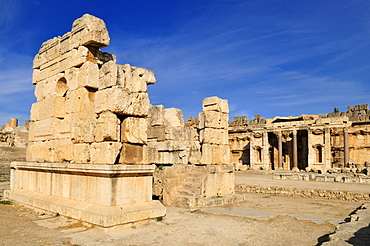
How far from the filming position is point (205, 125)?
9859 mm

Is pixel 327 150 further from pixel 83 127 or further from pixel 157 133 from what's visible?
pixel 83 127

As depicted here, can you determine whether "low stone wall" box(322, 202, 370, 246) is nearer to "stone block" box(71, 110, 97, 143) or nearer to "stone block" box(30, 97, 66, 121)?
"stone block" box(71, 110, 97, 143)

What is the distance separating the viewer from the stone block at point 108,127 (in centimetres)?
572

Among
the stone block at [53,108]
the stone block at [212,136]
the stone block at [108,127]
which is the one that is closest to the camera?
the stone block at [108,127]

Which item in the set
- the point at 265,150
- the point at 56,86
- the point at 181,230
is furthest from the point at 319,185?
the point at 265,150

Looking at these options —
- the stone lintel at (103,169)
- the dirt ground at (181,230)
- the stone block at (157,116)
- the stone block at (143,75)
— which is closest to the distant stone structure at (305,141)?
the stone block at (157,116)

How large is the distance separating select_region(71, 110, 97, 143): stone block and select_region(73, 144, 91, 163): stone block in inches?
4.3

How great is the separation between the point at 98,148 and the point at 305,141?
1245 inches

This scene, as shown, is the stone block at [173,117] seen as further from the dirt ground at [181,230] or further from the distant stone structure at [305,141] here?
the distant stone structure at [305,141]

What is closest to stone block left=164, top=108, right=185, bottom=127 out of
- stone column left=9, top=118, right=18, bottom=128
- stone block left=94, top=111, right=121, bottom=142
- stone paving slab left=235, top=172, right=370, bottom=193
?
stone paving slab left=235, top=172, right=370, bottom=193

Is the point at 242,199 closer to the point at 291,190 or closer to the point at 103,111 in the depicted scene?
the point at 291,190

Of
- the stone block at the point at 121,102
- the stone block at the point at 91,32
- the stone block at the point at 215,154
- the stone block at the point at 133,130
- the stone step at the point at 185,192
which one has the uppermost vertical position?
the stone block at the point at 91,32

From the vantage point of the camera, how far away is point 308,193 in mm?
11414

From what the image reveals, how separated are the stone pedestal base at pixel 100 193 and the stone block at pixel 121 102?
109 cm
